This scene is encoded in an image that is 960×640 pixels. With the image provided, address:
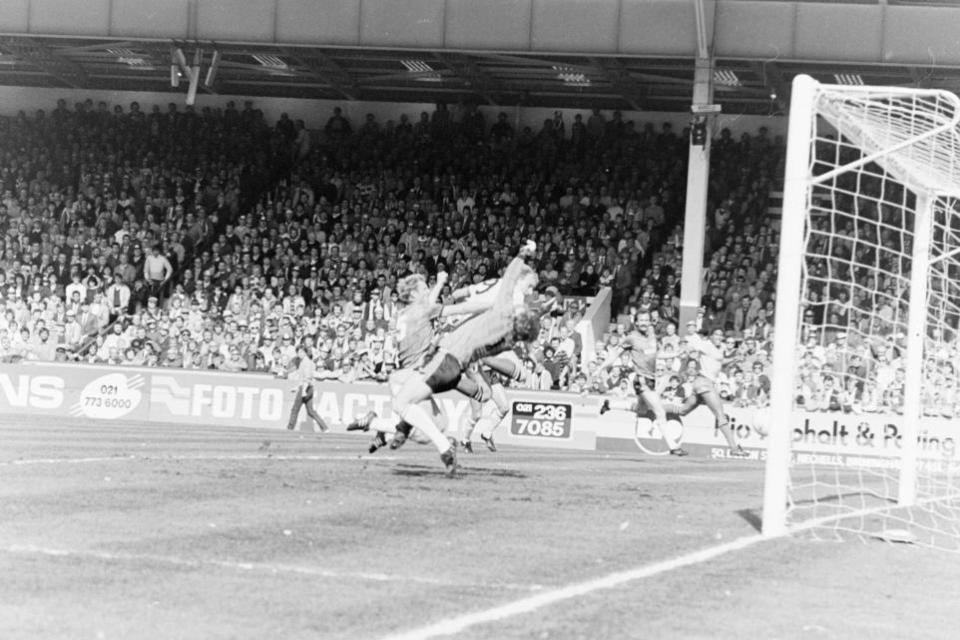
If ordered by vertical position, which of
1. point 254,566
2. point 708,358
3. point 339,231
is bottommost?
point 254,566

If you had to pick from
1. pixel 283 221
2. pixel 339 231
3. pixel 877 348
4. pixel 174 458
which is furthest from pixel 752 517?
pixel 283 221

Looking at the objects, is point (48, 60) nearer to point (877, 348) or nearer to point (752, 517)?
point (877, 348)

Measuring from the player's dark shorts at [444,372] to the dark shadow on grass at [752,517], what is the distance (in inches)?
113

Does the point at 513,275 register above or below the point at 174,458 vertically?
above

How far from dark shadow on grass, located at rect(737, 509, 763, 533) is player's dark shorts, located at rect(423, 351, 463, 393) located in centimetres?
287

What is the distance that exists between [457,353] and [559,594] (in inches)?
231

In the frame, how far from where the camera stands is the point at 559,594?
24.4 feet

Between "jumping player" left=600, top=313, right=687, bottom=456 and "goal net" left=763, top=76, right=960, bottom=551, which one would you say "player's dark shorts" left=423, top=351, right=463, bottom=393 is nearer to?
"goal net" left=763, top=76, right=960, bottom=551

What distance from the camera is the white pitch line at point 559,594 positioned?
6.38 meters

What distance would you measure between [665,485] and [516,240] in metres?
18.1

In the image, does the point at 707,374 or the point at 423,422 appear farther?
the point at 707,374

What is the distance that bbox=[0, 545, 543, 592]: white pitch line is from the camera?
7605mm

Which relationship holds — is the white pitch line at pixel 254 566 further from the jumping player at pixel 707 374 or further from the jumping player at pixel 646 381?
the jumping player at pixel 707 374

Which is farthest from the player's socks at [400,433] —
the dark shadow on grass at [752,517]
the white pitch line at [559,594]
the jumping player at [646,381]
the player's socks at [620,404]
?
the player's socks at [620,404]
